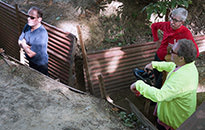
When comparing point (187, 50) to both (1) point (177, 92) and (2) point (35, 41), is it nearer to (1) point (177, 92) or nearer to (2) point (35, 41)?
(1) point (177, 92)

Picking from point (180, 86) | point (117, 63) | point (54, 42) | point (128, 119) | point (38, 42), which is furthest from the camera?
point (54, 42)

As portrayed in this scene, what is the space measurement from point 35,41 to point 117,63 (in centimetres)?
184

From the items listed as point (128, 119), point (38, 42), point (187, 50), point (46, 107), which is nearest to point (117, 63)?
point (128, 119)

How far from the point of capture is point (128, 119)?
3.21m

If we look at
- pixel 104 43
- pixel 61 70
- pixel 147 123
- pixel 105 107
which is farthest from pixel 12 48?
pixel 147 123

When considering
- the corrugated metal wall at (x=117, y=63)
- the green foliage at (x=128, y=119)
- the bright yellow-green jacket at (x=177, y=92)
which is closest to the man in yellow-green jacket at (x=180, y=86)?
the bright yellow-green jacket at (x=177, y=92)

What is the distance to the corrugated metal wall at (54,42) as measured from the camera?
457cm

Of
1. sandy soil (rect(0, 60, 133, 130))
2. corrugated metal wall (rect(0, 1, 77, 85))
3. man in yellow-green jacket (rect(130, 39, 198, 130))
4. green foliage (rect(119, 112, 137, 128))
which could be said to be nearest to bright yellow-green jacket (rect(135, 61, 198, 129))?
man in yellow-green jacket (rect(130, 39, 198, 130))

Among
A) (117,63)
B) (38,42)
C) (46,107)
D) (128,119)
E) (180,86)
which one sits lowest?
(128,119)

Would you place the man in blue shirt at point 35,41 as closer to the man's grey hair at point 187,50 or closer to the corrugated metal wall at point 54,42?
the corrugated metal wall at point 54,42

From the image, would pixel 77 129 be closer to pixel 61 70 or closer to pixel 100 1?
pixel 61 70

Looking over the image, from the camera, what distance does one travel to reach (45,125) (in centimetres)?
281

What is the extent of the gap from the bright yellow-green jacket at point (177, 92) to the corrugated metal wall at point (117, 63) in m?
1.89

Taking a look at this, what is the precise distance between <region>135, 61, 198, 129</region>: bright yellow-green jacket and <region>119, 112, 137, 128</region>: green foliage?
0.60 meters
